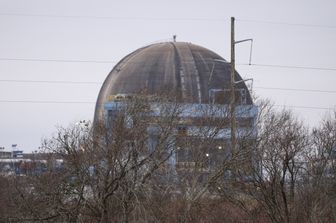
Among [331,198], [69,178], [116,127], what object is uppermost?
[116,127]

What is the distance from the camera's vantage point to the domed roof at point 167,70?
76.1m

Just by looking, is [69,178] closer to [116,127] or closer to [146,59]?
[116,127]

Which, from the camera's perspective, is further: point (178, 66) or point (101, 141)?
point (178, 66)

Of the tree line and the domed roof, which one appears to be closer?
the tree line

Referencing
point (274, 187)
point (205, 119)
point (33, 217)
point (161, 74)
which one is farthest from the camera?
point (161, 74)

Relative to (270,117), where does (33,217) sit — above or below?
below

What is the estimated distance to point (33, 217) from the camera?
693 inches

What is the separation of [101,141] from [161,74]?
60.4m

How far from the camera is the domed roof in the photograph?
2998 inches

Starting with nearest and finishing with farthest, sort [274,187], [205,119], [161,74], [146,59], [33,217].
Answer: [33,217]
[274,187]
[205,119]
[161,74]
[146,59]

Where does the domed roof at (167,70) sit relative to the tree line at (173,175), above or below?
above

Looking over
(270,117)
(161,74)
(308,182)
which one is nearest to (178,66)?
(161,74)

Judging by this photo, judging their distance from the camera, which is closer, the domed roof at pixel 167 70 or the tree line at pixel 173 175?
the tree line at pixel 173 175

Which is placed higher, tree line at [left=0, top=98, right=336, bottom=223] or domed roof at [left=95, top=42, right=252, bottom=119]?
domed roof at [left=95, top=42, right=252, bottom=119]
